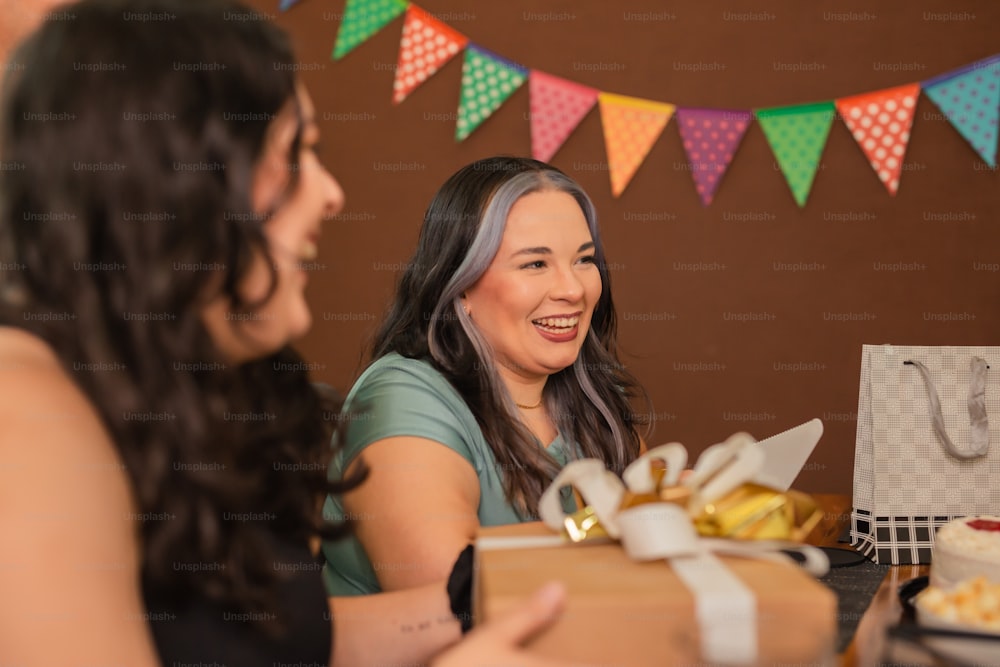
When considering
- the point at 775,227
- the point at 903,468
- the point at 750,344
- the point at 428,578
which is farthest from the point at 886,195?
the point at 428,578

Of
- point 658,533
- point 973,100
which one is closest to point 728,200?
point 973,100

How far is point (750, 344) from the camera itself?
9.43 feet

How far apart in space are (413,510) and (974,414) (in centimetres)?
89

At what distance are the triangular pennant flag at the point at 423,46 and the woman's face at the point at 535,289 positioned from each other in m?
1.29

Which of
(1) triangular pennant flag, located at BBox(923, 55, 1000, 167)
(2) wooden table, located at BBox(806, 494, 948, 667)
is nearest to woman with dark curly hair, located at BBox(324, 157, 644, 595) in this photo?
(2) wooden table, located at BBox(806, 494, 948, 667)

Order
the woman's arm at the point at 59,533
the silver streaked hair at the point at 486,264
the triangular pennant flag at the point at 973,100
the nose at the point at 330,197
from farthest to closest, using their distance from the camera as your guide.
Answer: the triangular pennant flag at the point at 973,100, the silver streaked hair at the point at 486,264, the nose at the point at 330,197, the woman's arm at the point at 59,533

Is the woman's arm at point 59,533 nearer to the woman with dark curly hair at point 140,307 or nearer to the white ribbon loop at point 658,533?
the woman with dark curly hair at point 140,307

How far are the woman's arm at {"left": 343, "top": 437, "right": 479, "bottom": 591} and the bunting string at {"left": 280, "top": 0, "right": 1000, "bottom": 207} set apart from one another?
1651mm

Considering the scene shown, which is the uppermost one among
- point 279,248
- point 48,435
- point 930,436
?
point 279,248

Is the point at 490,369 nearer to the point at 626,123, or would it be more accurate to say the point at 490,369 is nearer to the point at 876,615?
the point at 876,615

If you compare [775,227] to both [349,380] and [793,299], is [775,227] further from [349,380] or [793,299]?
[349,380]

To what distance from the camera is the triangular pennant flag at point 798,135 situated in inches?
109

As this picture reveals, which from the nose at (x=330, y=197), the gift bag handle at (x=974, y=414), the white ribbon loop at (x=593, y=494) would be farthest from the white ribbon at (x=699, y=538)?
the gift bag handle at (x=974, y=414)

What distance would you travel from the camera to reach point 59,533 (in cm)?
65
